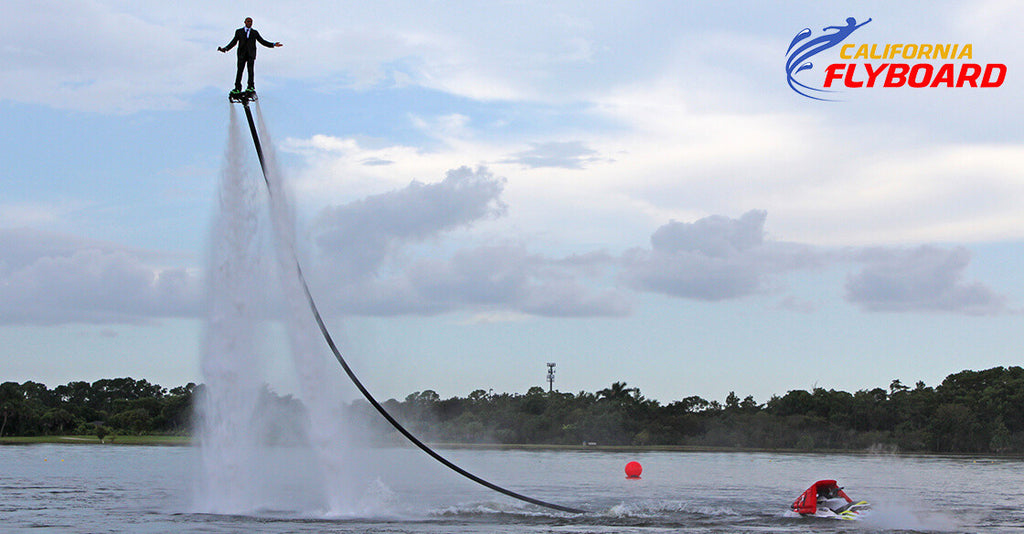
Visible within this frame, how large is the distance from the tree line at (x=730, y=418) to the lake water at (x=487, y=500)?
148 feet

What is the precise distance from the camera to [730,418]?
14500cm

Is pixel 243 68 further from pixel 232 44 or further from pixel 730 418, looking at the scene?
pixel 730 418

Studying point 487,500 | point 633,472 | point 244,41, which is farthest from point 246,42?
point 633,472

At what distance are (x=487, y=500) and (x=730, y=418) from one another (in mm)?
103935

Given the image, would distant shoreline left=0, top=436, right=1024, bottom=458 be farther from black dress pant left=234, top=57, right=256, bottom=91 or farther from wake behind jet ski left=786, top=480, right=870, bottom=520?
black dress pant left=234, top=57, right=256, bottom=91

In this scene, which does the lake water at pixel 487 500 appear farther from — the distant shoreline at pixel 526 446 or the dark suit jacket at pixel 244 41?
the distant shoreline at pixel 526 446

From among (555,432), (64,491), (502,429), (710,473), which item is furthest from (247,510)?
(555,432)

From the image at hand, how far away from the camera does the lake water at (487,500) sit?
117 feet

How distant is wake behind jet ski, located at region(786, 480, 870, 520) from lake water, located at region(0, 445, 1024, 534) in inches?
33.3

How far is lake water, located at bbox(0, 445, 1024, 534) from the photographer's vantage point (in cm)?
3581

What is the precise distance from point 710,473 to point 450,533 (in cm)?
5050

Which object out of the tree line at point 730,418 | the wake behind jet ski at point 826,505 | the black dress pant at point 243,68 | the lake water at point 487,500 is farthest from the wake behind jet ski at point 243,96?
the tree line at point 730,418

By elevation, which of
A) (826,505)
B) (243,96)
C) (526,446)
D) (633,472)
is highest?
(243,96)

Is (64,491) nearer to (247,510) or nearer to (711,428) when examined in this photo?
(247,510)
